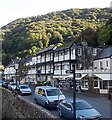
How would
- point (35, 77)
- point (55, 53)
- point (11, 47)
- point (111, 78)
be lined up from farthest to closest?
point (11, 47) < point (35, 77) < point (55, 53) < point (111, 78)

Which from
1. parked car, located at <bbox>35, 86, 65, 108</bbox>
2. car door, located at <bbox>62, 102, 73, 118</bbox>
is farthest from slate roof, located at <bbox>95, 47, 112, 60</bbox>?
car door, located at <bbox>62, 102, 73, 118</bbox>

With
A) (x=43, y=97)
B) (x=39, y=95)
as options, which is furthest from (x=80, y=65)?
(x=43, y=97)


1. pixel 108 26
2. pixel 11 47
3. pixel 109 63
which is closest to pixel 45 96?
pixel 109 63

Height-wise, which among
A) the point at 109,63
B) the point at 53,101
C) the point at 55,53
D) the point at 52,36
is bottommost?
the point at 53,101

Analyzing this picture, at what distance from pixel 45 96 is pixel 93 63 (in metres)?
23.0

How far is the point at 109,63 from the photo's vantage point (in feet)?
112

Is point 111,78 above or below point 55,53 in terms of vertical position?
below

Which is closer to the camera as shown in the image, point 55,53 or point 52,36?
point 55,53

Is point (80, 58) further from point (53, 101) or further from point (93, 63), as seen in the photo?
point (53, 101)

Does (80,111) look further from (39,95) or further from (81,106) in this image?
(39,95)

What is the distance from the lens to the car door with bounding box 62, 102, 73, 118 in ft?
41.3

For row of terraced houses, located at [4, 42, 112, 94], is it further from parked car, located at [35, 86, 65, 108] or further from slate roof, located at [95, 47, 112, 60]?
parked car, located at [35, 86, 65, 108]

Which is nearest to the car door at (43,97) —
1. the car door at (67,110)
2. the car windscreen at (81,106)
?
the car door at (67,110)

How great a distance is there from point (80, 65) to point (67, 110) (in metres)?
27.7
